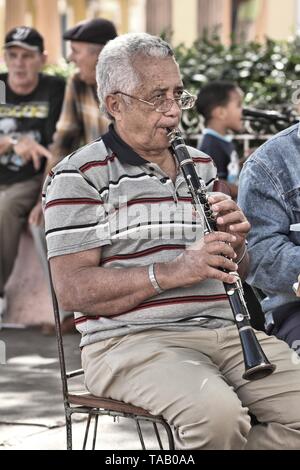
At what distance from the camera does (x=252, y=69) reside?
895 cm

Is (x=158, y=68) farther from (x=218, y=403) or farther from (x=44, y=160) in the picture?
(x=44, y=160)

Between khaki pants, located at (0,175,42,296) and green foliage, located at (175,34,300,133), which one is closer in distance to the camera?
khaki pants, located at (0,175,42,296)

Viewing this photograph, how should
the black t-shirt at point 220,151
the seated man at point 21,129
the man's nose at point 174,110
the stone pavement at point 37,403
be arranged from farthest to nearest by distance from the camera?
the seated man at point 21,129, the black t-shirt at point 220,151, the stone pavement at point 37,403, the man's nose at point 174,110

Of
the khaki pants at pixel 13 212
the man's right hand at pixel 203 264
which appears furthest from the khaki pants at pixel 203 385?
the khaki pants at pixel 13 212

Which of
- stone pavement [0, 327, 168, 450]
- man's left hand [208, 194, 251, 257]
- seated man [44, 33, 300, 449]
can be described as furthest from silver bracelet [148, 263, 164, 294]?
stone pavement [0, 327, 168, 450]

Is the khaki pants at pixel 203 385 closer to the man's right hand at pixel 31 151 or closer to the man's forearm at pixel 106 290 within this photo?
the man's forearm at pixel 106 290

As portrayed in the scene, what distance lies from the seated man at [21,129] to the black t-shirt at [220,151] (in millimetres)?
1224

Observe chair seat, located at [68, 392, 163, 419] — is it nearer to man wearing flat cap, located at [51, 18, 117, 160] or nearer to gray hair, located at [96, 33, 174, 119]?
gray hair, located at [96, 33, 174, 119]

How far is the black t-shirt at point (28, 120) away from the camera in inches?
328

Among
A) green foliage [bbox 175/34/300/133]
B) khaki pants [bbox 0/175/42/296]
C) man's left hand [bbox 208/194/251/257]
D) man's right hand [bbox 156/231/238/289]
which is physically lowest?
khaki pants [bbox 0/175/42/296]

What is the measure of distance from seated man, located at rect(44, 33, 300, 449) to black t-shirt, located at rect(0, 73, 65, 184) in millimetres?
4230

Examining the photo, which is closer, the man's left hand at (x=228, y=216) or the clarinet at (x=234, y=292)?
the clarinet at (x=234, y=292)

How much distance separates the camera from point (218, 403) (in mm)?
3576

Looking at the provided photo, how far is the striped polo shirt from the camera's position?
387cm
